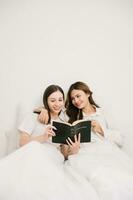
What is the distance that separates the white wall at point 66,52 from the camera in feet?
8.63

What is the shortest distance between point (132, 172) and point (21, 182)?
0.65 meters

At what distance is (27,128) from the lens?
235cm

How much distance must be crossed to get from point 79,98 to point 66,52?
432mm

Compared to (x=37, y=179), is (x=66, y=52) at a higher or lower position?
higher

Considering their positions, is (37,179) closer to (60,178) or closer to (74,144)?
(60,178)

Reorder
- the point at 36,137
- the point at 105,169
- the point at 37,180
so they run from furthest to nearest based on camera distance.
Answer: the point at 36,137
the point at 105,169
the point at 37,180

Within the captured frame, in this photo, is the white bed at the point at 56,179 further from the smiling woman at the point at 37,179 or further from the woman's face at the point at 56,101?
the woman's face at the point at 56,101

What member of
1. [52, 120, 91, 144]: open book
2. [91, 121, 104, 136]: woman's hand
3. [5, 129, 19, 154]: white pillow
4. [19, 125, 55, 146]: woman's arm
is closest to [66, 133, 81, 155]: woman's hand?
[52, 120, 91, 144]: open book

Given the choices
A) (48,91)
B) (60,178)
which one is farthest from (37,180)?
(48,91)

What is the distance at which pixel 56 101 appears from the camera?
94.0 inches

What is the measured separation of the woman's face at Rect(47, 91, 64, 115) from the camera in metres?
2.39

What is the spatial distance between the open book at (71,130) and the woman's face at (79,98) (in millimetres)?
318

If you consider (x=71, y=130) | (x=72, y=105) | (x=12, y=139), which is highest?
(x=72, y=105)

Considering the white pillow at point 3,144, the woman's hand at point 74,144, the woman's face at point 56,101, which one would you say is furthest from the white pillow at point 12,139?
the woman's hand at point 74,144
